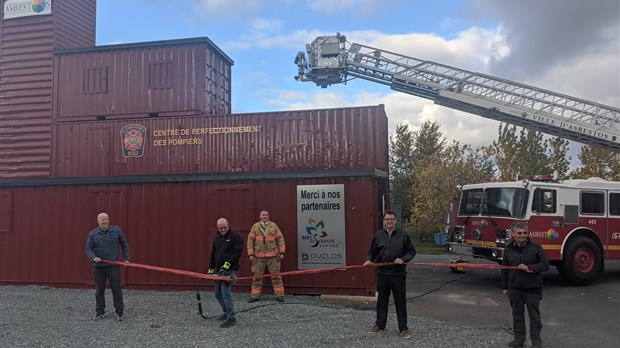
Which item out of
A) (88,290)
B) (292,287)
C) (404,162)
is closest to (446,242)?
(292,287)

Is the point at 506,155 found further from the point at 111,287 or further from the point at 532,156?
the point at 111,287

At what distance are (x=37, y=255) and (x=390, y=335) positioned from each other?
828 cm

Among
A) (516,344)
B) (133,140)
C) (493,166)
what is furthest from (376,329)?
(493,166)

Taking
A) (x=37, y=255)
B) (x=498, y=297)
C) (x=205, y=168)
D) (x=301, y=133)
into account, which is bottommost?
(x=498, y=297)

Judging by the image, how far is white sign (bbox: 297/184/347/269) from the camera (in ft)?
Result: 29.5

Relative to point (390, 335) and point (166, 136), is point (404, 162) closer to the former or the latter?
point (166, 136)

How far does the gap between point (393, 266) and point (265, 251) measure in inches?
121

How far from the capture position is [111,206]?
394 inches

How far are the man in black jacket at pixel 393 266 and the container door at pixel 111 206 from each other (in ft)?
19.9

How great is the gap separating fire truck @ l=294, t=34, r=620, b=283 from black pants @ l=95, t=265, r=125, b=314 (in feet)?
25.0

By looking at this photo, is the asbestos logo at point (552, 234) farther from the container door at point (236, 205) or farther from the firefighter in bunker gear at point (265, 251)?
the container door at point (236, 205)

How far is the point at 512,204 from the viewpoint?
10.2 meters

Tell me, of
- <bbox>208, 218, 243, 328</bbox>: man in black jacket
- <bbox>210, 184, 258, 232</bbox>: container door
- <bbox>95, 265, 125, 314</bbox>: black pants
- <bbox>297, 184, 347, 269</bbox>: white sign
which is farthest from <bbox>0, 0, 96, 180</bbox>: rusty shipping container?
<bbox>297, 184, 347, 269</bbox>: white sign

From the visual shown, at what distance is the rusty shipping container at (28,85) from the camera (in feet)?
37.3
